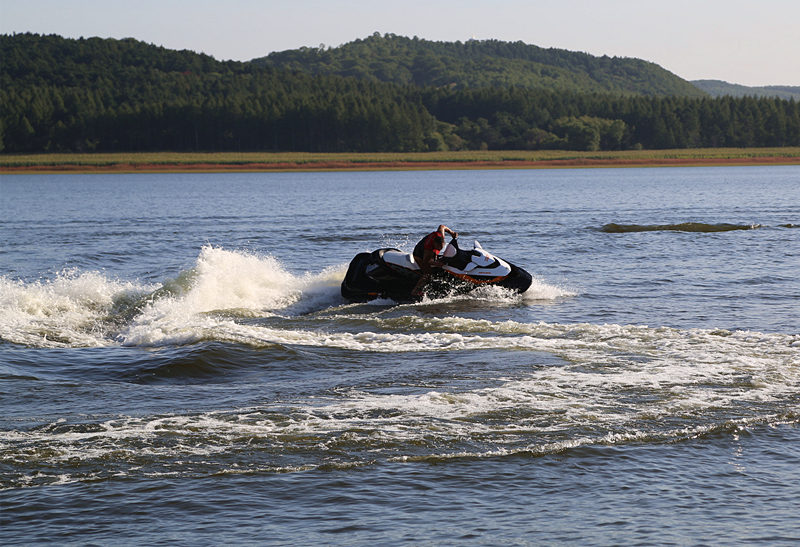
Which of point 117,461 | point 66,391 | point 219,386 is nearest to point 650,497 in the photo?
point 117,461

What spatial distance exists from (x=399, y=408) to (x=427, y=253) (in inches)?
323

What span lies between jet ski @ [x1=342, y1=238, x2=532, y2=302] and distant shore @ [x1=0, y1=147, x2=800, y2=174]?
90678 millimetres

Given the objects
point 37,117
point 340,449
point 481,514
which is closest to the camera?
point 481,514

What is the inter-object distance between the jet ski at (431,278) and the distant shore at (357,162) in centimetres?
9068

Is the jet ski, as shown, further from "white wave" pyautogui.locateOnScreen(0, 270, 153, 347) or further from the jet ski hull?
"white wave" pyautogui.locateOnScreen(0, 270, 153, 347)

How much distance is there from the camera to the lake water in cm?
666

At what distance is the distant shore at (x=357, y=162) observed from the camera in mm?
109375

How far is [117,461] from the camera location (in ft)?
25.6

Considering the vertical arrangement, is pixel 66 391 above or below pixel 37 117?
below

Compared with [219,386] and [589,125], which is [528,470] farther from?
[589,125]

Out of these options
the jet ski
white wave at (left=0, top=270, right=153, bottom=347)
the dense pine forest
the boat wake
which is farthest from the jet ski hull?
the dense pine forest

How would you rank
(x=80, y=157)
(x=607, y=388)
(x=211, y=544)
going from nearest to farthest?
1. (x=211, y=544)
2. (x=607, y=388)
3. (x=80, y=157)

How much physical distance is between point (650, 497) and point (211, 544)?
3291mm

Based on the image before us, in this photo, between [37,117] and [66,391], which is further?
[37,117]
